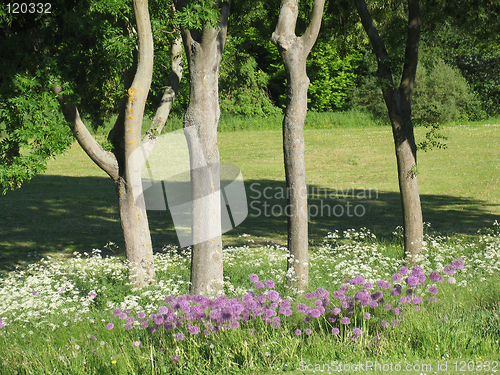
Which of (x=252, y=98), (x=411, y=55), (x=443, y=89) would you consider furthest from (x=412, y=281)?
(x=252, y=98)

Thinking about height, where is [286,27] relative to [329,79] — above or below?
below

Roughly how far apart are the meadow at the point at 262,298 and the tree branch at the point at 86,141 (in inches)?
44.1

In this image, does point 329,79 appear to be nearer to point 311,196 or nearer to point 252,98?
point 252,98

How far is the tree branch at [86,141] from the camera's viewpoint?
7.22 m

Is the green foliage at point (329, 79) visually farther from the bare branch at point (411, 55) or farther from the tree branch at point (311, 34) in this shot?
the tree branch at point (311, 34)

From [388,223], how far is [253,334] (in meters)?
9.11

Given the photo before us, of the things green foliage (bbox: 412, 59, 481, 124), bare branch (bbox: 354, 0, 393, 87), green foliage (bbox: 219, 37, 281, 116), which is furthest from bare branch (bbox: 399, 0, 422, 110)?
green foliage (bbox: 219, 37, 281, 116)

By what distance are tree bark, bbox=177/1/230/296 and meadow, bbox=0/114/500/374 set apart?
309mm

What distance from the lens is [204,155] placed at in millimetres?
6496

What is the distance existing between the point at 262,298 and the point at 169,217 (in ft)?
35.8

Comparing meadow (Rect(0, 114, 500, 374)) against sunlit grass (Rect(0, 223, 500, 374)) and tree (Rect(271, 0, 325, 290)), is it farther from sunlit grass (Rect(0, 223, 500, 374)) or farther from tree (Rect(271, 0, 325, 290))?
tree (Rect(271, 0, 325, 290))

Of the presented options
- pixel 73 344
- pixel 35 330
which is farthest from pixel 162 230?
pixel 73 344

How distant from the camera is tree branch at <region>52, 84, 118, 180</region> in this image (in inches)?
284

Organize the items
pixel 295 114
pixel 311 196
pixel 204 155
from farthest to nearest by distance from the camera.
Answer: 1. pixel 311 196
2. pixel 295 114
3. pixel 204 155
